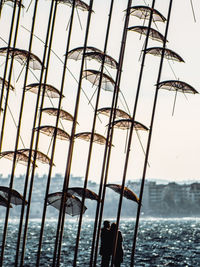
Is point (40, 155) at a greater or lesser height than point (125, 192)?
greater

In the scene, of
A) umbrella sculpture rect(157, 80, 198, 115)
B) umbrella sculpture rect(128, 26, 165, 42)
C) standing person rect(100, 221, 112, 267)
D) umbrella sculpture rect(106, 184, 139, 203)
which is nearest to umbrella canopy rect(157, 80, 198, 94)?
umbrella sculpture rect(157, 80, 198, 115)

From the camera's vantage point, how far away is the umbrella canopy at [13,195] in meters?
7.68

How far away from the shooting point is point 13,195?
7.84 metres

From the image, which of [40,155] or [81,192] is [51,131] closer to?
[40,155]

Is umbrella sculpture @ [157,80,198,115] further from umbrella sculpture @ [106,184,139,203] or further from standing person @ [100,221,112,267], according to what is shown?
standing person @ [100,221,112,267]

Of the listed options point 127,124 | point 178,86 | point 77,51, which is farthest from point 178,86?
point 77,51

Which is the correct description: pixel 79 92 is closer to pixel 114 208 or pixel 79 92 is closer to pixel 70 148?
pixel 70 148

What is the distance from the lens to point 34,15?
328 inches

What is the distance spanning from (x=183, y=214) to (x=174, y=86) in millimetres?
183942

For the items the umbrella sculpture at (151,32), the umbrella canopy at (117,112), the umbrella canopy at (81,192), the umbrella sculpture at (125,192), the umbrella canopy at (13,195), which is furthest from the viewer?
the umbrella canopy at (117,112)

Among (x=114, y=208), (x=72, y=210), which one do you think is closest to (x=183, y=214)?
(x=114, y=208)

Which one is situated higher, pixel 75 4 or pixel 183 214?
pixel 75 4

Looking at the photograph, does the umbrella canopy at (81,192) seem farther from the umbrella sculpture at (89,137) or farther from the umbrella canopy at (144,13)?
the umbrella canopy at (144,13)

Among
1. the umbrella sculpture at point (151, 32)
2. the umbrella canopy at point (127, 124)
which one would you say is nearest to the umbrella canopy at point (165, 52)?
the umbrella sculpture at point (151, 32)
